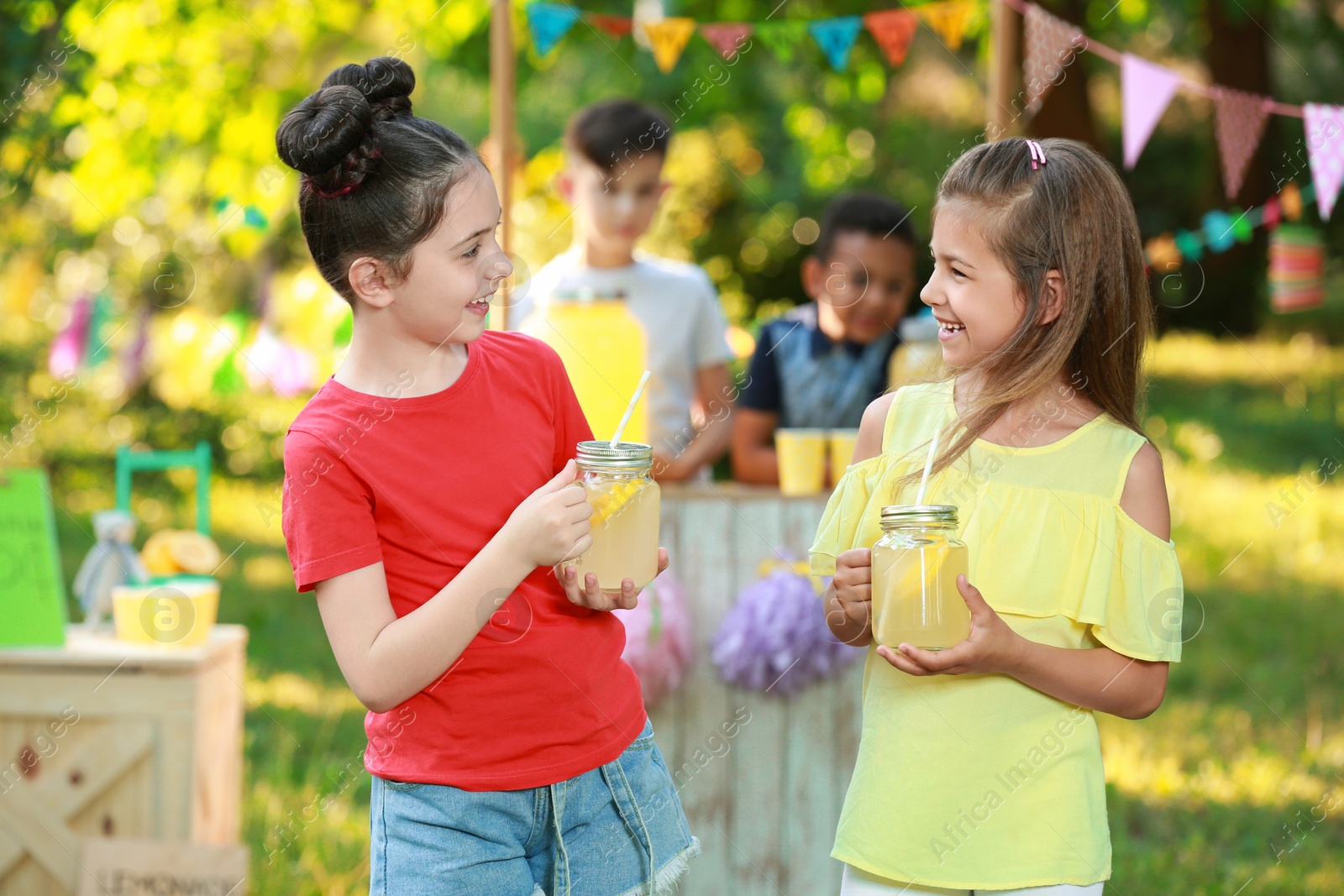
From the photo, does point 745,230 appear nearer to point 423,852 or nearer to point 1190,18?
point 1190,18

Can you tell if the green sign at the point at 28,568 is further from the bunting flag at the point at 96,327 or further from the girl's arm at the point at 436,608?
the bunting flag at the point at 96,327

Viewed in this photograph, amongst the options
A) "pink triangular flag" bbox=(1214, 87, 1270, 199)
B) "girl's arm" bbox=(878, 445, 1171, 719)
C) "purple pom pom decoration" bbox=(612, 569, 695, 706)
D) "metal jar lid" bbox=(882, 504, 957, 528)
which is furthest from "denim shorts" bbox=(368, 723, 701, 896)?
"pink triangular flag" bbox=(1214, 87, 1270, 199)

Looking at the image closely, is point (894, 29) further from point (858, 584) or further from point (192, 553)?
point (858, 584)

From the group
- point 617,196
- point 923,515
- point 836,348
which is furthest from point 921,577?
point 617,196

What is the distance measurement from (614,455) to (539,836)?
1.60ft

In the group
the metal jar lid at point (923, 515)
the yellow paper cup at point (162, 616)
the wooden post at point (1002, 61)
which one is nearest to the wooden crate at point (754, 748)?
the yellow paper cup at point (162, 616)

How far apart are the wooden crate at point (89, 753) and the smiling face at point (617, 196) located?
54.3 inches

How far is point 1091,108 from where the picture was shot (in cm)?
914

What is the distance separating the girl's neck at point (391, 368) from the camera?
5.14 ft

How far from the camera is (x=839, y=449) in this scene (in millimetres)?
2850

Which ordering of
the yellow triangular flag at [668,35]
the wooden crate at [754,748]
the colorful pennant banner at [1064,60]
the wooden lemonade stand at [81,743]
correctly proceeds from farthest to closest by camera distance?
1. the yellow triangular flag at [668,35]
2. the colorful pennant banner at [1064,60]
3. the wooden crate at [754,748]
4. the wooden lemonade stand at [81,743]

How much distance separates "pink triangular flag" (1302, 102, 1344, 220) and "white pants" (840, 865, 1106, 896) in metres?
1.98

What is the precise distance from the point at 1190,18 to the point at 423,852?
1327 cm

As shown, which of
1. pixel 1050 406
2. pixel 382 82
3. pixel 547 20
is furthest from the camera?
pixel 547 20
